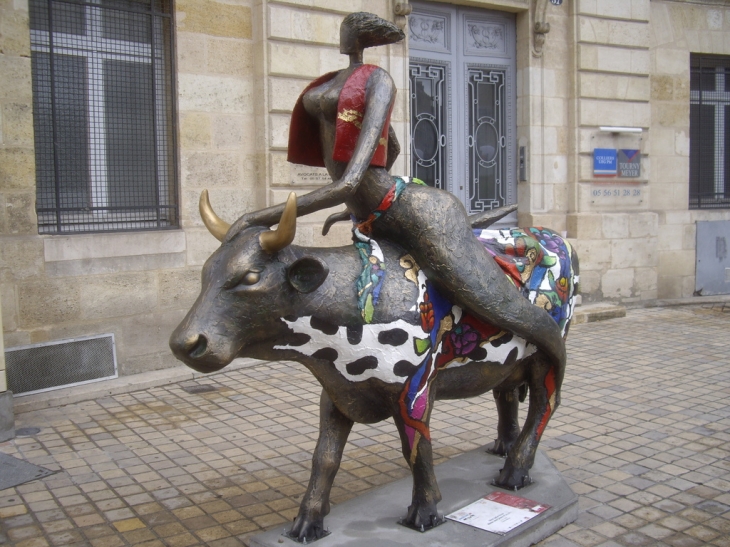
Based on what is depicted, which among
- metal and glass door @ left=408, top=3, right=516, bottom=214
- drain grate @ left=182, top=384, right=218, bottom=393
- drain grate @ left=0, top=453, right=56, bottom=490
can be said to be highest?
metal and glass door @ left=408, top=3, right=516, bottom=214

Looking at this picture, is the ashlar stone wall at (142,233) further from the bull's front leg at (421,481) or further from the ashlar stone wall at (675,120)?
the ashlar stone wall at (675,120)

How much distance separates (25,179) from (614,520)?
515 cm

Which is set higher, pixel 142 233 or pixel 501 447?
pixel 142 233

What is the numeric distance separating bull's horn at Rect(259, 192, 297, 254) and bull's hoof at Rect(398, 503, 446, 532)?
1392 millimetres

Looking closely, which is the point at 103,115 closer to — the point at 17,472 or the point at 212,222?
the point at 17,472

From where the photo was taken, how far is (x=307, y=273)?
2.98 metres

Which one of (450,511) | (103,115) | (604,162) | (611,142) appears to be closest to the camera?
(450,511)

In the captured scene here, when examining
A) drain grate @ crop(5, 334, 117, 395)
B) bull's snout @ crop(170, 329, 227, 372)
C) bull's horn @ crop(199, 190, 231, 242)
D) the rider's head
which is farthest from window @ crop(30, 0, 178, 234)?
bull's snout @ crop(170, 329, 227, 372)

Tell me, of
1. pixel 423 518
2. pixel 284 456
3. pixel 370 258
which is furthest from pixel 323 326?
pixel 284 456

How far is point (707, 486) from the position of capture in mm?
4332

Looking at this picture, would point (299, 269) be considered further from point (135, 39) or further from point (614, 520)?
point (135, 39)

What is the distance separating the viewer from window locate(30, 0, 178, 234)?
6.52 m

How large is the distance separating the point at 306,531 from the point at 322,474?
0.84 ft

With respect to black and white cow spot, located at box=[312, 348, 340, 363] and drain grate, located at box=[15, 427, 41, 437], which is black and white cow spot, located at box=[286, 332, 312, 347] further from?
drain grate, located at box=[15, 427, 41, 437]
